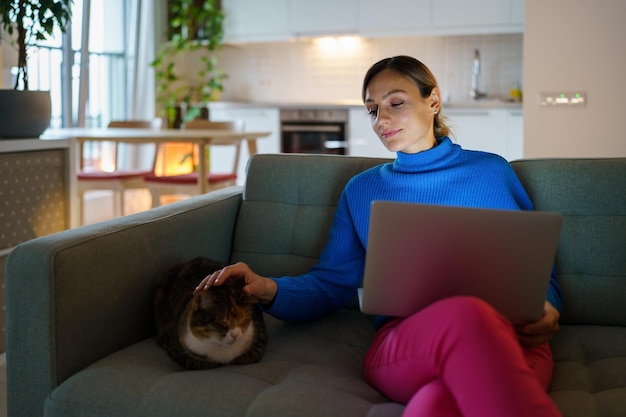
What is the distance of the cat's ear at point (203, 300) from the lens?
1.73 meters

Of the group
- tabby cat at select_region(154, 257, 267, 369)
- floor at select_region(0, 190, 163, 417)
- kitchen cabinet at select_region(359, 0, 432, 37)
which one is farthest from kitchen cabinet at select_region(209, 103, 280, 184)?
tabby cat at select_region(154, 257, 267, 369)

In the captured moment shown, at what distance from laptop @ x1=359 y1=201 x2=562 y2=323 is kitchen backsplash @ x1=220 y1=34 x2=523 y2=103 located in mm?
5628

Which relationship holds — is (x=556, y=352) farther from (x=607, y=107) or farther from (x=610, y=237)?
(x=607, y=107)

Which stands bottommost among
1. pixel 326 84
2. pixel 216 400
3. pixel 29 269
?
pixel 216 400

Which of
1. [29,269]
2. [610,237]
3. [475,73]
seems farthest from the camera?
[475,73]

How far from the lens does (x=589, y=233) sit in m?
2.07

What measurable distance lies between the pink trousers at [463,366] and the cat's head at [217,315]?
0.39 metres

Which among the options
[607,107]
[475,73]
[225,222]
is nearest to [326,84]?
[475,73]

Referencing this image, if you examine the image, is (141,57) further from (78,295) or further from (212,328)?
(212,328)

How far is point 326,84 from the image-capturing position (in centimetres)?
764

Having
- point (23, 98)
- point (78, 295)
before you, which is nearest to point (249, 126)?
point (23, 98)

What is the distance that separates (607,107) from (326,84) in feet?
12.6

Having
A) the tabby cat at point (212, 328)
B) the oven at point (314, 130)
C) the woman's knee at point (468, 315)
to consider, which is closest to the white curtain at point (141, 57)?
the oven at point (314, 130)

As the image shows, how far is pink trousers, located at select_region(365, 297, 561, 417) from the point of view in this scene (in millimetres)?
1258
